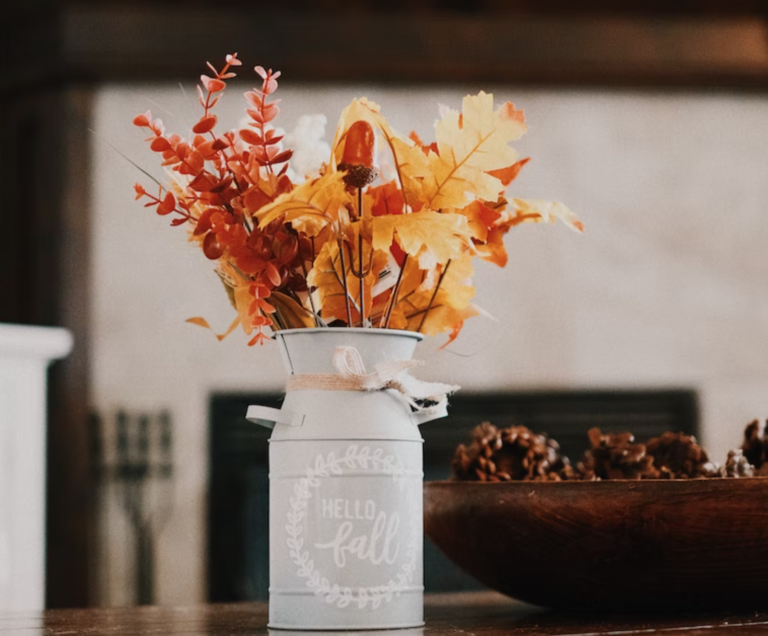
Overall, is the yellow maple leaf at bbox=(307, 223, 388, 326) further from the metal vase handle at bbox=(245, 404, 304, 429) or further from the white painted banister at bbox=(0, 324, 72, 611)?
the white painted banister at bbox=(0, 324, 72, 611)

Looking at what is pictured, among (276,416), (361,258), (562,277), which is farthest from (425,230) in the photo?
(562,277)

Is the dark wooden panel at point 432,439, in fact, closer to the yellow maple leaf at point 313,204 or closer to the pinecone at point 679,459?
the pinecone at point 679,459

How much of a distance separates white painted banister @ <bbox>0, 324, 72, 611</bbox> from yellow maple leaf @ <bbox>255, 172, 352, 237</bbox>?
1643 millimetres

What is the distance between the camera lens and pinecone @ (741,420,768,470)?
2.92 feet

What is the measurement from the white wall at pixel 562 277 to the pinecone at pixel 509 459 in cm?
152

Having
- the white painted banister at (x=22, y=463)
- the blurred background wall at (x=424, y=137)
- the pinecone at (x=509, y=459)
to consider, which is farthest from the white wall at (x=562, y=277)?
the pinecone at (x=509, y=459)

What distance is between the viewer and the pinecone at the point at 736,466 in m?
0.83

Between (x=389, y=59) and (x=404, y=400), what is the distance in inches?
77.1

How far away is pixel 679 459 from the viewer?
33.0 inches

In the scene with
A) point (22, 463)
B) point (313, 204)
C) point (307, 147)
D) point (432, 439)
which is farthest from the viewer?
point (432, 439)

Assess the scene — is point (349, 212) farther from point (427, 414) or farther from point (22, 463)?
point (22, 463)

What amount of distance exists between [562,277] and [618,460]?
182 centimetres

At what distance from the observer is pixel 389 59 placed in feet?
8.45

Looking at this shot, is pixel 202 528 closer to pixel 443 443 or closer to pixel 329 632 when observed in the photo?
pixel 443 443
